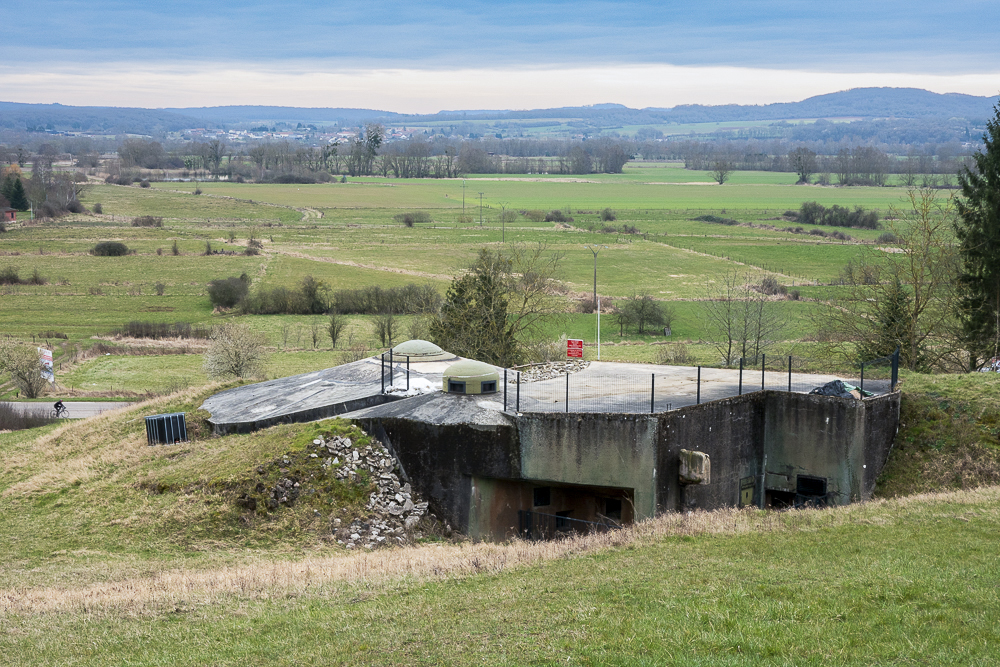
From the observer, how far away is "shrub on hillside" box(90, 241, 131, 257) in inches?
4126

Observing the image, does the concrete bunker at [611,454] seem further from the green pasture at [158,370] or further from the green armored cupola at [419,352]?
the green pasture at [158,370]

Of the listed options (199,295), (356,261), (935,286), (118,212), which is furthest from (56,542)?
(118,212)

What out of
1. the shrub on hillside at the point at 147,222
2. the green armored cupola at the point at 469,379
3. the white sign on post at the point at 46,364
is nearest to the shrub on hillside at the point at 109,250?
the shrub on hillside at the point at 147,222

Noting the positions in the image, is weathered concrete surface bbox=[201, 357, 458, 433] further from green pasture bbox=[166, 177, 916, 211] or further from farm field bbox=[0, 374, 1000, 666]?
green pasture bbox=[166, 177, 916, 211]

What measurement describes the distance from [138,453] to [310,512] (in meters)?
8.19

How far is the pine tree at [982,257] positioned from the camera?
37750 mm

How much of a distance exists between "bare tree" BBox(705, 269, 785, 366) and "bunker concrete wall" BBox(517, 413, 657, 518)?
56.3ft

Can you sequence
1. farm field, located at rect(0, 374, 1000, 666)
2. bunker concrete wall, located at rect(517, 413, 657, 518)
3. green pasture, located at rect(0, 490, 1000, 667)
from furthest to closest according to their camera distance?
bunker concrete wall, located at rect(517, 413, 657, 518), farm field, located at rect(0, 374, 1000, 666), green pasture, located at rect(0, 490, 1000, 667)

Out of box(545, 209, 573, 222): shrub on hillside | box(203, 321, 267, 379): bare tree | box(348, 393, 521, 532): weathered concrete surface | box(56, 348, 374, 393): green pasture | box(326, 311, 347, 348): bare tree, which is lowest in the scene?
box(56, 348, 374, 393): green pasture

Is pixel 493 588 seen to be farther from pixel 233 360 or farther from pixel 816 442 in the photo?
pixel 233 360

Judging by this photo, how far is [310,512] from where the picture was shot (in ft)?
74.4

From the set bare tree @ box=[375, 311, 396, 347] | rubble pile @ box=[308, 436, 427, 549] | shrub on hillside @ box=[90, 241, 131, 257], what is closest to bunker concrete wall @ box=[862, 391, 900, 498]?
rubble pile @ box=[308, 436, 427, 549]

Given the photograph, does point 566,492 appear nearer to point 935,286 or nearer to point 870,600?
point 870,600

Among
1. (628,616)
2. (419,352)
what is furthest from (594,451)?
(628,616)
